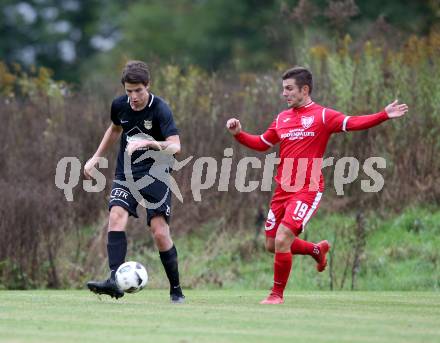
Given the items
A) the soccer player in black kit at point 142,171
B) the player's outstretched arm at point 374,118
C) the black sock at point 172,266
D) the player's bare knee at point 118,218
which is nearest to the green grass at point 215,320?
the black sock at point 172,266

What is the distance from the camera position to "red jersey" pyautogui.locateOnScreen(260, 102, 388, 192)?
429 inches

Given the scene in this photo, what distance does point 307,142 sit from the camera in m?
11.0

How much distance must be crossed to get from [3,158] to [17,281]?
11.1 feet

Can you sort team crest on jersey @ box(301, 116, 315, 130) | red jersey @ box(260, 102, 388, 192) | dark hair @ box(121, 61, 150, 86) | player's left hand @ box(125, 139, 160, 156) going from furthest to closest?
team crest on jersey @ box(301, 116, 315, 130), red jersey @ box(260, 102, 388, 192), dark hair @ box(121, 61, 150, 86), player's left hand @ box(125, 139, 160, 156)

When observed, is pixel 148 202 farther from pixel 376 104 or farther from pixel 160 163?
pixel 376 104

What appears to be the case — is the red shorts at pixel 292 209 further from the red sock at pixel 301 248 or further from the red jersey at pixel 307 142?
the red sock at pixel 301 248

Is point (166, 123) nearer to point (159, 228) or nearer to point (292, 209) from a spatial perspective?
point (159, 228)

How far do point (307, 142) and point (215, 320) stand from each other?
8.92 ft

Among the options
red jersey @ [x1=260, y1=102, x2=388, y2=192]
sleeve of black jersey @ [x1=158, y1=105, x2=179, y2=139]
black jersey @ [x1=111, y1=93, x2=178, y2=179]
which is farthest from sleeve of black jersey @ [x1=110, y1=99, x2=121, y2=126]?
red jersey @ [x1=260, y1=102, x2=388, y2=192]

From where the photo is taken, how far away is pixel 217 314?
9359 millimetres

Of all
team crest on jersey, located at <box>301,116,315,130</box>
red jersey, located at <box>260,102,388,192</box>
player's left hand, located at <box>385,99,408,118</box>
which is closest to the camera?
player's left hand, located at <box>385,99,408,118</box>

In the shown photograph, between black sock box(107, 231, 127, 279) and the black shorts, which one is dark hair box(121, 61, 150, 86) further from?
black sock box(107, 231, 127, 279)

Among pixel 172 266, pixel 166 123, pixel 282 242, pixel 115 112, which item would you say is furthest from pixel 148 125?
pixel 282 242

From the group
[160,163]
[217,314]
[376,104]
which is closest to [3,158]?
[376,104]
